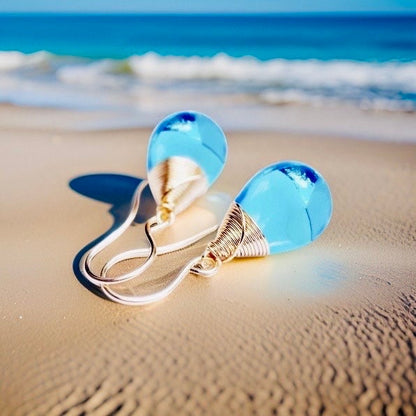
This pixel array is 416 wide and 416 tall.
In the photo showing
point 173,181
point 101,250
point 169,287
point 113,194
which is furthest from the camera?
point 113,194

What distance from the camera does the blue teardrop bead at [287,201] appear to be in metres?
1.80

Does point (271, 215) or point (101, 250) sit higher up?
point (271, 215)

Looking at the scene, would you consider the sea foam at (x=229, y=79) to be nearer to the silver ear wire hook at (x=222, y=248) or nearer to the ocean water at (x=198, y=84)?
the ocean water at (x=198, y=84)

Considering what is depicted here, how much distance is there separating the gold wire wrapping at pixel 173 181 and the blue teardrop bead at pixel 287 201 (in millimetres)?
452

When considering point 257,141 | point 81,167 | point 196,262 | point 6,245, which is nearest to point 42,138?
point 81,167

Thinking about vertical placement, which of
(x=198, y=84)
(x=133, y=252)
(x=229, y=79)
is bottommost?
(x=133, y=252)

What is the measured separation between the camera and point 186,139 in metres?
2.24

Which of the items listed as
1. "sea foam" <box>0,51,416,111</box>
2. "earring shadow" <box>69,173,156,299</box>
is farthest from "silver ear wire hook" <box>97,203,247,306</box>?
"sea foam" <box>0,51,416,111</box>

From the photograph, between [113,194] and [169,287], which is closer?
[169,287]

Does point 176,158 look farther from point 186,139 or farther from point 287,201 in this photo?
point 287,201

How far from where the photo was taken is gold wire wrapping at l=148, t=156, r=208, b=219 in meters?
2.23

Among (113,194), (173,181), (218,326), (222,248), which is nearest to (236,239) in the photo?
(222,248)

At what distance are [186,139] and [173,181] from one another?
20 cm

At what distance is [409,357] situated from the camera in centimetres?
146
